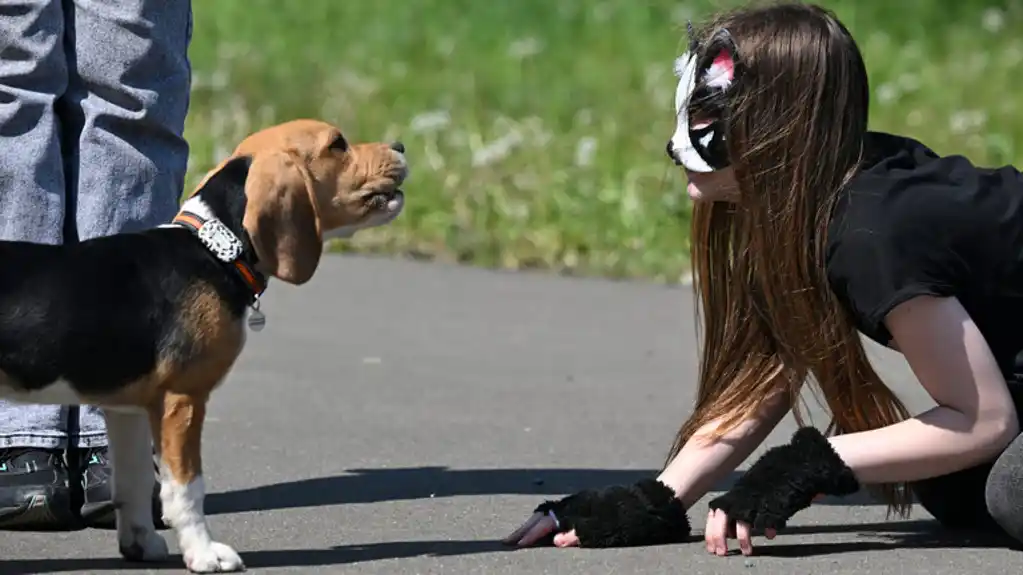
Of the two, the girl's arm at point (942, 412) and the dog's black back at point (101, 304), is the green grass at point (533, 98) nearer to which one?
the girl's arm at point (942, 412)

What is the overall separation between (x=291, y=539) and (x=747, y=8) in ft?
5.51

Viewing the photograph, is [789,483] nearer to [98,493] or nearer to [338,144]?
[338,144]

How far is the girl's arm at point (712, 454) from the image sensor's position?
468 cm

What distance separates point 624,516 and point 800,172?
A: 904 millimetres

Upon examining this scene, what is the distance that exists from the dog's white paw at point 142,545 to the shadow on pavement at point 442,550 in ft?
0.10

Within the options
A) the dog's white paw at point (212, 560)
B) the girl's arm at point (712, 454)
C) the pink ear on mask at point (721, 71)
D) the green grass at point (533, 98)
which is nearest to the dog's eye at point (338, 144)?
the pink ear on mask at point (721, 71)

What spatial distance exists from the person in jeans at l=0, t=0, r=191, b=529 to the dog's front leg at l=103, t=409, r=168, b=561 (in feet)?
1.22

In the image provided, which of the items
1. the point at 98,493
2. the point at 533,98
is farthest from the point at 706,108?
the point at 533,98

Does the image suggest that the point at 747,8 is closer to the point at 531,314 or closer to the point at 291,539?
the point at 291,539

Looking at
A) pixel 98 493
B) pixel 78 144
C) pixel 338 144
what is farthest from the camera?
pixel 78 144

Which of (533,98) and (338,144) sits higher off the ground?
(338,144)

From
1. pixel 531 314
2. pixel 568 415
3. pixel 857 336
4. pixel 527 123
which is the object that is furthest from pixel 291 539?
pixel 527 123

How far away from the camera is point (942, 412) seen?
440 centimetres

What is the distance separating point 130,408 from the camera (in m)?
4.25
